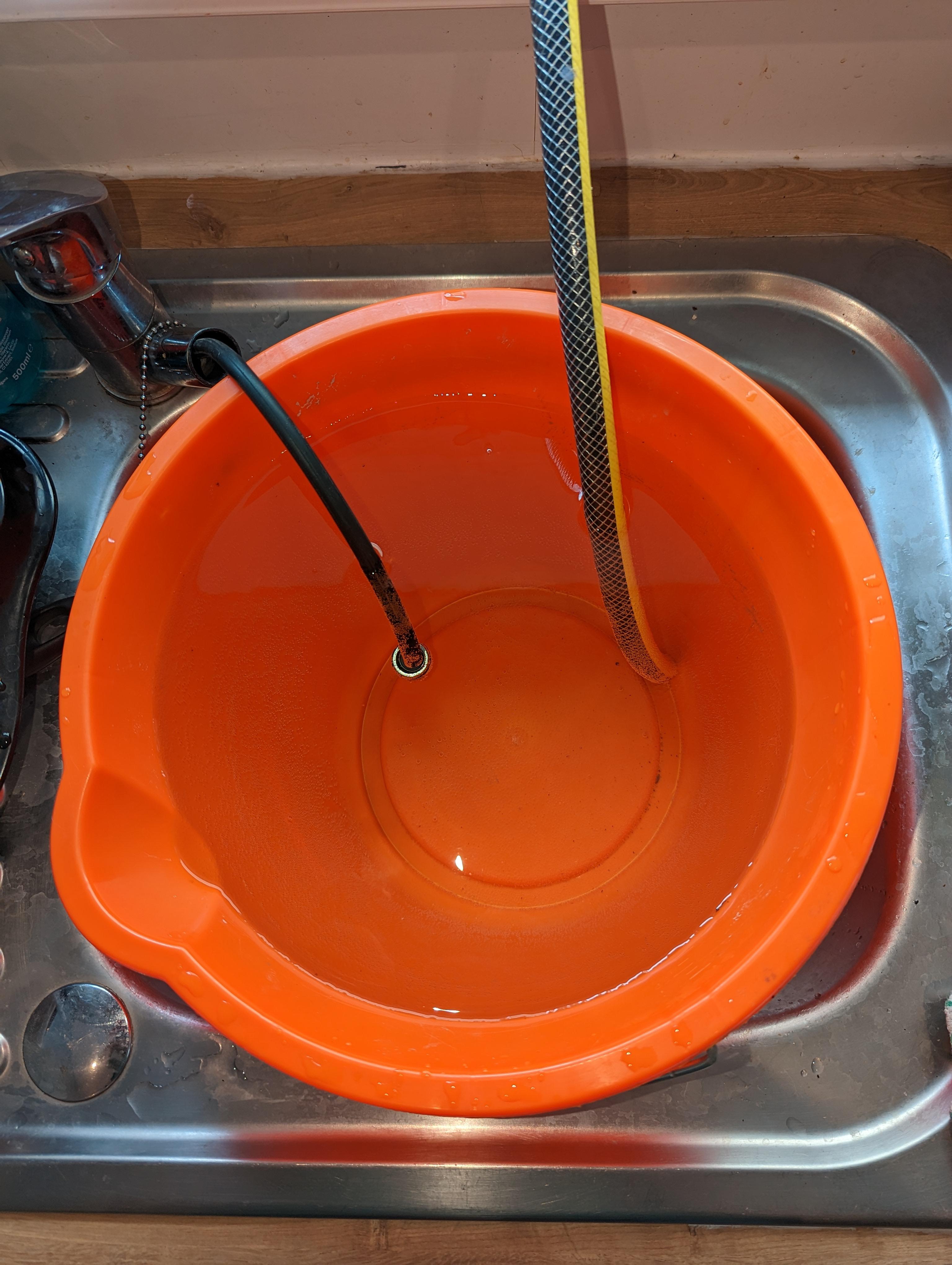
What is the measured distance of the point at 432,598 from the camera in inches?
37.4

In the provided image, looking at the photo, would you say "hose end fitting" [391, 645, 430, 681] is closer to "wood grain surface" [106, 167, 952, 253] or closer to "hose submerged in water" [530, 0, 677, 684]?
"hose submerged in water" [530, 0, 677, 684]

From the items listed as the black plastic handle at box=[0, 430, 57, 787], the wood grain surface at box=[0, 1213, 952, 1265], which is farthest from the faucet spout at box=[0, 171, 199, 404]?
the wood grain surface at box=[0, 1213, 952, 1265]

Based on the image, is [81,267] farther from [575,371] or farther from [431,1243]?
[431,1243]

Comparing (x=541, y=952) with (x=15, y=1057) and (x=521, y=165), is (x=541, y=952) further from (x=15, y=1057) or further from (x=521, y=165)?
(x=521, y=165)

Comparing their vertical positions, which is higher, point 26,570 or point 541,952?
point 26,570

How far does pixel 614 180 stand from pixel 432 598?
0.54 meters

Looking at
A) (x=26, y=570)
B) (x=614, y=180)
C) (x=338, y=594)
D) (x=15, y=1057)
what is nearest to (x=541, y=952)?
(x=338, y=594)

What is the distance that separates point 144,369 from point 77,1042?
0.70m

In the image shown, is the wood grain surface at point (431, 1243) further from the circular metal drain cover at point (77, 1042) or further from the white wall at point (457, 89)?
the white wall at point (457, 89)

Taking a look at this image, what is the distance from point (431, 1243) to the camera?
73cm

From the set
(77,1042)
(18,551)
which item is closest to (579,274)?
(18,551)

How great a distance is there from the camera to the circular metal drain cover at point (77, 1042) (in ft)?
2.50

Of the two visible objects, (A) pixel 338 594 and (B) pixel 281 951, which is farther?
(A) pixel 338 594

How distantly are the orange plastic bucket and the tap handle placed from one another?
0.24 meters
